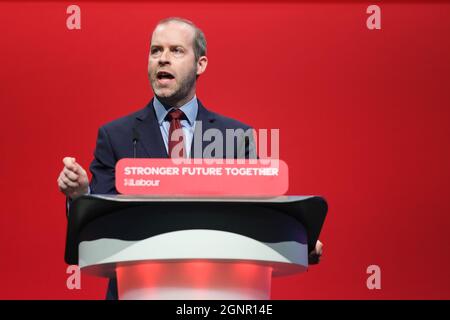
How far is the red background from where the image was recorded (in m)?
2.91

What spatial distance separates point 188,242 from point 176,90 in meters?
0.82

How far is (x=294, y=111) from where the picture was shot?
118 inches

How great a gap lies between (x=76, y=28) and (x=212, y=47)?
0.50 m

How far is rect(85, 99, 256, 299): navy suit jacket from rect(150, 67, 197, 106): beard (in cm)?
5

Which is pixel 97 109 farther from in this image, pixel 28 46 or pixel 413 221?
pixel 413 221

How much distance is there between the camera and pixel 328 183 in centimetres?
296

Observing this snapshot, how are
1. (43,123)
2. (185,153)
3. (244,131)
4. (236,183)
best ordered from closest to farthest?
(236,183), (185,153), (244,131), (43,123)

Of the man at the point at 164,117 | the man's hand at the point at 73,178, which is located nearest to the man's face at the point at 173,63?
the man at the point at 164,117

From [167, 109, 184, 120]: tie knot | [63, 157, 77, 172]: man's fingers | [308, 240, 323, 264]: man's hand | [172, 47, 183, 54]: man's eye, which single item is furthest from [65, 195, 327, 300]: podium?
[172, 47, 183, 54]: man's eye

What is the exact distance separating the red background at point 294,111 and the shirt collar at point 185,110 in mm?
762

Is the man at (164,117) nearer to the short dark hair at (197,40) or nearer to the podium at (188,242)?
the short dark hair at (197,40)

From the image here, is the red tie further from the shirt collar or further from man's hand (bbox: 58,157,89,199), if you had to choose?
man's hand (bbox: 58,157,89,199)

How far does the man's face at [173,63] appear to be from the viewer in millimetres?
2129

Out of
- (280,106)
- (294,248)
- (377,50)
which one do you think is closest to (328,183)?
(280,106)
